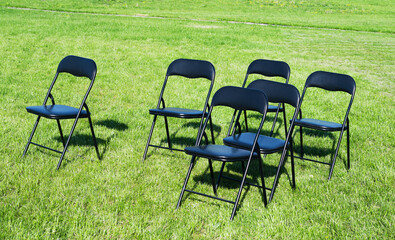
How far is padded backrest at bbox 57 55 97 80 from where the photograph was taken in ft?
17.0

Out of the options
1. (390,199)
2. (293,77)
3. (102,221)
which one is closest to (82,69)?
(102,221)

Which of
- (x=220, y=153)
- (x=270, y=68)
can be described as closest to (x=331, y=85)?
(x=270, y=68)

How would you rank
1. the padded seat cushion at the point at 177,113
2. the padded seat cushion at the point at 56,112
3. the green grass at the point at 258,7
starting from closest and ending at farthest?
the padded seat cushion at the point at 56,112 → the padded seat cushion at the point at 177,113 → the green grass at the point at 258,7

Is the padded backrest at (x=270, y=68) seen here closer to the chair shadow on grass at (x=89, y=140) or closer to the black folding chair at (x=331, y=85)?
the black folding chair at (x=331, y=85)

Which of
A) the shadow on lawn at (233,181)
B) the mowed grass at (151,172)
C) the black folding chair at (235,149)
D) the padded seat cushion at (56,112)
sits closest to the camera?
the mowed grass at (151,172)

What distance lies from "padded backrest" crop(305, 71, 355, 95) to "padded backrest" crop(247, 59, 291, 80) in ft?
1.86

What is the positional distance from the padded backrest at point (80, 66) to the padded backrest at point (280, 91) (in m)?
1.93

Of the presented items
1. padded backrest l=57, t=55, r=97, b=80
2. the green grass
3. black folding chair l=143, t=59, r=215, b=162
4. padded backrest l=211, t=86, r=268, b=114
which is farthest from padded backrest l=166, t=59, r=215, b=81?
the green grass

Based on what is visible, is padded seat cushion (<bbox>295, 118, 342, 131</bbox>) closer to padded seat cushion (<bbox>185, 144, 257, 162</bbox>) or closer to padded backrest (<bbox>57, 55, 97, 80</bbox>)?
padded seat cushion (<bbox>185, 144, 257, 162</bbox>)

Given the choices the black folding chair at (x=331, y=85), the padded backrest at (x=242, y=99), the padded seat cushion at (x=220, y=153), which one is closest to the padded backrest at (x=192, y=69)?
the padded backrest at (x=242, y=99)

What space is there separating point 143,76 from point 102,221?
6.23 meters

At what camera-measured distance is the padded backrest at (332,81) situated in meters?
5.40

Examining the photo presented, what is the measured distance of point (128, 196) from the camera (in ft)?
13.7

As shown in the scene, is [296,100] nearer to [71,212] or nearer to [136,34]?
[71,212]
